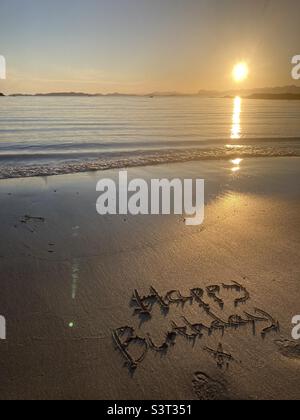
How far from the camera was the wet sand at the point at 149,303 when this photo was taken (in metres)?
3.03

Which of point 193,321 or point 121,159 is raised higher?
point 121,159

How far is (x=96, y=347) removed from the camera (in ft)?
11.1

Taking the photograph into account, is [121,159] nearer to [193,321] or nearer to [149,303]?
[149,303]

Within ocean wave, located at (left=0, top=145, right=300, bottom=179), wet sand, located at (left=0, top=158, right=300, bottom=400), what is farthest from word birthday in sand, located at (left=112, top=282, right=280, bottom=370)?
ocean wave, located at (left=0, top=145, right=300, bottom=179)

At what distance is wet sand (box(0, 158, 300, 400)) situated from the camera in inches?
119

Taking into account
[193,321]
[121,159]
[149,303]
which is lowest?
[193,321]

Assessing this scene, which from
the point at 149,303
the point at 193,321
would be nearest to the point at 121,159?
the point at 149,303

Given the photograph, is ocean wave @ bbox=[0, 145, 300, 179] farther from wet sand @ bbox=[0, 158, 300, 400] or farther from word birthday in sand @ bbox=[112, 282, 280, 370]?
word birthday in sand @ bbox=[112, 282, 280, 370]

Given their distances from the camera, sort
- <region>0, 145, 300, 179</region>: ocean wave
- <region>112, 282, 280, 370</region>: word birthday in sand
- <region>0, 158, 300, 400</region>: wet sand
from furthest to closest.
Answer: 1. <region>0, 145, 300, 179</region>: ocean wave
2. <region>112, 282, 280, 370</region>: word birthday in sand
3. <region>0, 158, 300, 400</region>: wet sand

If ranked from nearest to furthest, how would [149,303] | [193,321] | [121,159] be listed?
[193,321]
[149,303]
[121,159]

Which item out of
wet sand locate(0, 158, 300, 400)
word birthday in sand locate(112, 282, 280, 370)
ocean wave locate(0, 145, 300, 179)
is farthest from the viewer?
ocean wave locate(0, 145, 300, 179)

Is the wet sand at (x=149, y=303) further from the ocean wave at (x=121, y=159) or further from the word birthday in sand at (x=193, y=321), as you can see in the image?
the ocean wave at (x=121, y=159)

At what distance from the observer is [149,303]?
4062mm

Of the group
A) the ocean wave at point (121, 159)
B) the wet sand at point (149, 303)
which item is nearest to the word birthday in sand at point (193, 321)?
the wet sand at point (149, 303)
